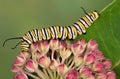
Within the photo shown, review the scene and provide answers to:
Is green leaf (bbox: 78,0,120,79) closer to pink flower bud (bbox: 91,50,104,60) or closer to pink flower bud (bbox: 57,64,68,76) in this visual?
pink flower bud (bbox: 91,50,104,60)

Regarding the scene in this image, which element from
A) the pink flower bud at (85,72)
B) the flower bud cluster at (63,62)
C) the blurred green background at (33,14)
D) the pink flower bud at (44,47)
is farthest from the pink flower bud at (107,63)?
the blurred green background at (33,14)

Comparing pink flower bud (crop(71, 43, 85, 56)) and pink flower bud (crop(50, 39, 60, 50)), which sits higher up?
pink flower bud (crop(50, 39, 60, 50))

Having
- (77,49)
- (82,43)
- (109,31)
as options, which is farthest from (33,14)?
(77,49)

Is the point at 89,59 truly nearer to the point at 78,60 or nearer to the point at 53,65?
the point at 78,60

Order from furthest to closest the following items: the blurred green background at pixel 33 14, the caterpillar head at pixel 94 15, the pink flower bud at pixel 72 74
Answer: the blurred green background at pixel 33 14
the caterpillar head at pixel 94 15
the pink flower bud at pixel 72 74

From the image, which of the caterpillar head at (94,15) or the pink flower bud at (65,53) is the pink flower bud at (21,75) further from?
the caterpillar head at (94,15)

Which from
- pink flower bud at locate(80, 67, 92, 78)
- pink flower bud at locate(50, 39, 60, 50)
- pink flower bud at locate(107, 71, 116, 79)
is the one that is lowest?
pink flower bud at locate(107, 71, 116, 79)

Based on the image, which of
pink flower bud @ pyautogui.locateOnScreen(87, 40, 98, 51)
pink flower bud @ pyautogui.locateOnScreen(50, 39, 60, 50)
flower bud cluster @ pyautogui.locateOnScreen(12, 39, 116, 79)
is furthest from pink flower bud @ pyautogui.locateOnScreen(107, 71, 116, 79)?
pink flower bud @ pyautogui.locateOnScreen(50, 39, 60, 50)
